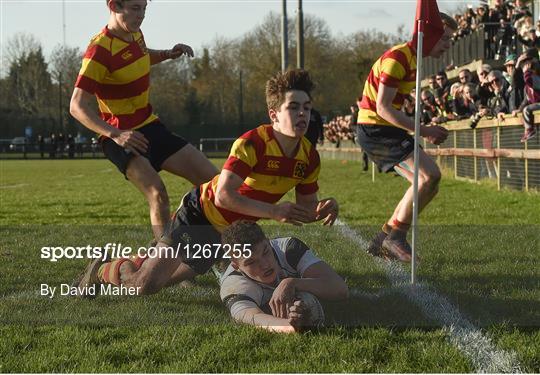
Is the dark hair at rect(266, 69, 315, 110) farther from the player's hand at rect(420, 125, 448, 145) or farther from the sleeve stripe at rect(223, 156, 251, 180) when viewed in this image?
the player's hand at rect(420, 125, 448, 145)

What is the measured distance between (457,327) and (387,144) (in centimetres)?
320

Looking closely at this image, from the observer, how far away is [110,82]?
20.7 ft

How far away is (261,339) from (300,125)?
1.29 metres

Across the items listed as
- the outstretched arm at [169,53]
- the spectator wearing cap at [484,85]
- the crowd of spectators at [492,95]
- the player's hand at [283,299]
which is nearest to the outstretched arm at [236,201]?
the player's hand at [283,299]

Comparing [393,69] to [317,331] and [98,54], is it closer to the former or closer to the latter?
[98,54]

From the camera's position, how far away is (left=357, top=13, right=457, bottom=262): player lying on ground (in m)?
7.18

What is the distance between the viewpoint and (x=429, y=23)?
6.39 metres

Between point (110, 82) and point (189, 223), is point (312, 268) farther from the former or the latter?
point (110, 82)

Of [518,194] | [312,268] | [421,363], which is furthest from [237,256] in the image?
[518,194]

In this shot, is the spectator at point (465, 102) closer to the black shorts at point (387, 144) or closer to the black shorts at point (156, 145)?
the black shorts at point (387, 144)

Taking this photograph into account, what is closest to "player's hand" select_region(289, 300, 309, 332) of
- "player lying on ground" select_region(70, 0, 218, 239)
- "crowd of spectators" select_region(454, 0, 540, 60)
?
"player lying on ground" select_region(70, 0, 218, 239)

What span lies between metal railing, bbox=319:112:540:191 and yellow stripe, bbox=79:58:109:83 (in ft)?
28.8

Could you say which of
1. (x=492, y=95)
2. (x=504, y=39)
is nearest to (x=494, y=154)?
(x=492, y=95)

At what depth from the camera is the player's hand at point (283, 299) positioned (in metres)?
4.75
